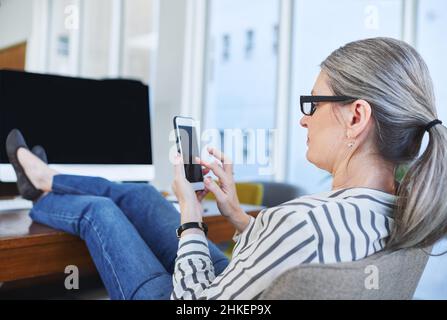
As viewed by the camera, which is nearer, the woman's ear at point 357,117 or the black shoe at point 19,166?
the woman's ear at point 357,117

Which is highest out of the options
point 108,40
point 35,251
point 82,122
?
point 108,40

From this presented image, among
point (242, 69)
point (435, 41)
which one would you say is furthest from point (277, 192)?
point (435, 41)

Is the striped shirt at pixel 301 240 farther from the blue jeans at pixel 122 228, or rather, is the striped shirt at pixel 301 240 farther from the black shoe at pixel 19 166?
the black shoe at pixel 19 166

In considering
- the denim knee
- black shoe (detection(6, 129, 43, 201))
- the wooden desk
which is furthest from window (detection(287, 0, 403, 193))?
black shoe (detection(6, 129, 43, 201))

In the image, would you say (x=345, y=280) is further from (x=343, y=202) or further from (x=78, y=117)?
(x=78, y=117)

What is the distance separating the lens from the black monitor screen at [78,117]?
40.9 inches

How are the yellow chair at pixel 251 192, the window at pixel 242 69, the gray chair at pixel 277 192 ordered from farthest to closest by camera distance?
the yellow chair at pixel 251 192 → the gray chair at pixel 277 192 → the window at pixel 242 69

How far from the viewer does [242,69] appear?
1.11 metres

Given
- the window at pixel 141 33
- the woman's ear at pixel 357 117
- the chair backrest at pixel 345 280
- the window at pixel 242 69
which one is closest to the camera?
the chair backrest at pixel 345 280

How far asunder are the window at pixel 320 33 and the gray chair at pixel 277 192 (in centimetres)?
6

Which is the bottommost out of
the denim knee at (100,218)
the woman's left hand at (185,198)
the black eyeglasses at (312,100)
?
the denim knee at (100,218)

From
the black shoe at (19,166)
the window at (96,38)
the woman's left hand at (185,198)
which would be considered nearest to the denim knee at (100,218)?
the woman's left hand at (185,198)

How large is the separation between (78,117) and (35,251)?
52 centimetres

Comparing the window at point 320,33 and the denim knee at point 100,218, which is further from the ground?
the window at point 320,33
